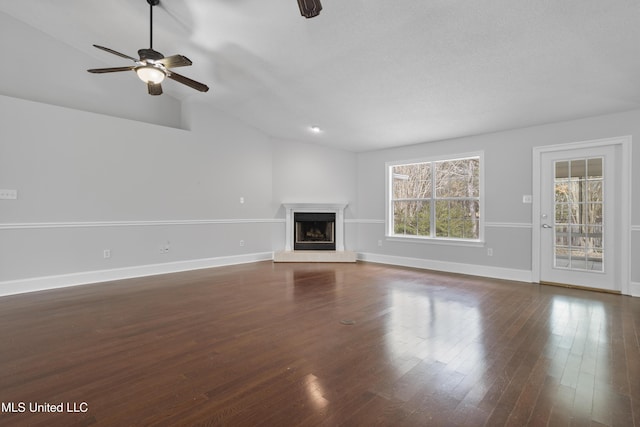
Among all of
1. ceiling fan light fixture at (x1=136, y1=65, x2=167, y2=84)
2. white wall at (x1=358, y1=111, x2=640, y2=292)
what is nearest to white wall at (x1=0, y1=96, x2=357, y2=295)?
ceiling fan light fixture at (x1=136, y1=65, x2=167, y2=84)

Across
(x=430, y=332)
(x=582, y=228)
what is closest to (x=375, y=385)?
(x=430, y=332)

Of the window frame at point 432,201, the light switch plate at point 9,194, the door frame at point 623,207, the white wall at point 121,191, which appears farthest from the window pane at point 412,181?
the light switch plate at point 9,194

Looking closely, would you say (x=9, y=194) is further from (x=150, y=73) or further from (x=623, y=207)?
(x=623, y=207)

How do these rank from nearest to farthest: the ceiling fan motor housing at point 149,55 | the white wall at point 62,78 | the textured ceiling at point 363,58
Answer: the textured ceiling at point 363,58, the ceiling fan motor housing at point 149,55, the white wall at point 62,78

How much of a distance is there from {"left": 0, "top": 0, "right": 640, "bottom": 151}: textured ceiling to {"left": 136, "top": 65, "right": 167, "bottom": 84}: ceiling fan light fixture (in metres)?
0.73

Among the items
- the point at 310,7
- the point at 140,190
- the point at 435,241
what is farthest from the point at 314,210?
the point at 310,7

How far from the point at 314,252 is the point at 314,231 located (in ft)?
2.08

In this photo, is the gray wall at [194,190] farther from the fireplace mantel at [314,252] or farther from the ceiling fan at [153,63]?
the ceiling fan at [153,63]

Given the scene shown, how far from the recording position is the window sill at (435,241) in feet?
17.8

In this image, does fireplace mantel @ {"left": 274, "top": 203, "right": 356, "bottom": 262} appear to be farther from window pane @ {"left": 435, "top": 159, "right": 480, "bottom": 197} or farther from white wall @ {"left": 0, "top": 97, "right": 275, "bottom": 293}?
window pane @ {"left": 435, "top": 159, "right": 480, "bottom": 197}

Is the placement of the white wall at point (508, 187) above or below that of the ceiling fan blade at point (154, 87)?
below

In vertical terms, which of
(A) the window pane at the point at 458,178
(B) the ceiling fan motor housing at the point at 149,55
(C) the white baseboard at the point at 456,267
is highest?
(B) the ceiling fan motor housing at the point at 149,55

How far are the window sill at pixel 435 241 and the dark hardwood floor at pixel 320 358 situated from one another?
1.37 metres

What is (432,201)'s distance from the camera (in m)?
6.08
